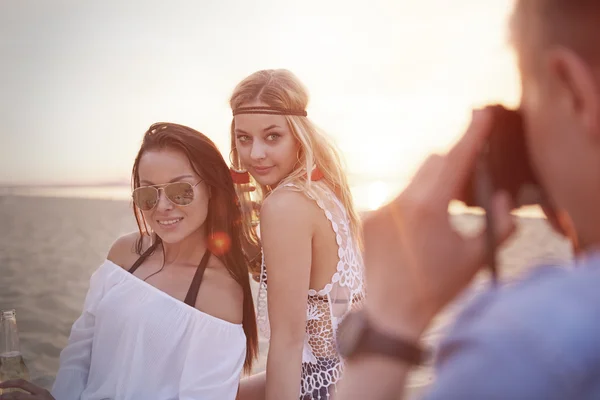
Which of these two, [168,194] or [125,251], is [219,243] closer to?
[168,194]

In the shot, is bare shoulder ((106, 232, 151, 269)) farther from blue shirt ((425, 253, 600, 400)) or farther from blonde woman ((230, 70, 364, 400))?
blue shirt ((425, 253, 600, 400))

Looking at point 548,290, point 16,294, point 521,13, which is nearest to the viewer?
point 548,290

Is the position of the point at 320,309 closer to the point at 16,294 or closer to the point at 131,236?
the point at 131,236

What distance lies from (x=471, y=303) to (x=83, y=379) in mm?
2939

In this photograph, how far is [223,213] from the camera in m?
3.43

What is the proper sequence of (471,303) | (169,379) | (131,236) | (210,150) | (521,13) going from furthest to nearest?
(131,236) → (210,150) → (169,379) → (521,13) → (471,303)

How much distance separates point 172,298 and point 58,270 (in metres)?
A: 11.3

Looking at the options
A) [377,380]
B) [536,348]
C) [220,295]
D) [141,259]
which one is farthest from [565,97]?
[141,259]

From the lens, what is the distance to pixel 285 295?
306 cm

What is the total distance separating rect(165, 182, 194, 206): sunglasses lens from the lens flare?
0.25 m

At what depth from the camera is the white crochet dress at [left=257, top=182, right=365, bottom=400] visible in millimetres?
3256

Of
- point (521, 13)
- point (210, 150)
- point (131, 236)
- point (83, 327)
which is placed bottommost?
point (83, 327)

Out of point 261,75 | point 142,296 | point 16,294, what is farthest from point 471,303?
point 16,294

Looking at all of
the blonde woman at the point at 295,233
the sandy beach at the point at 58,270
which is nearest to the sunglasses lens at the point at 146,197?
the blonde woman at the point at 295,233
